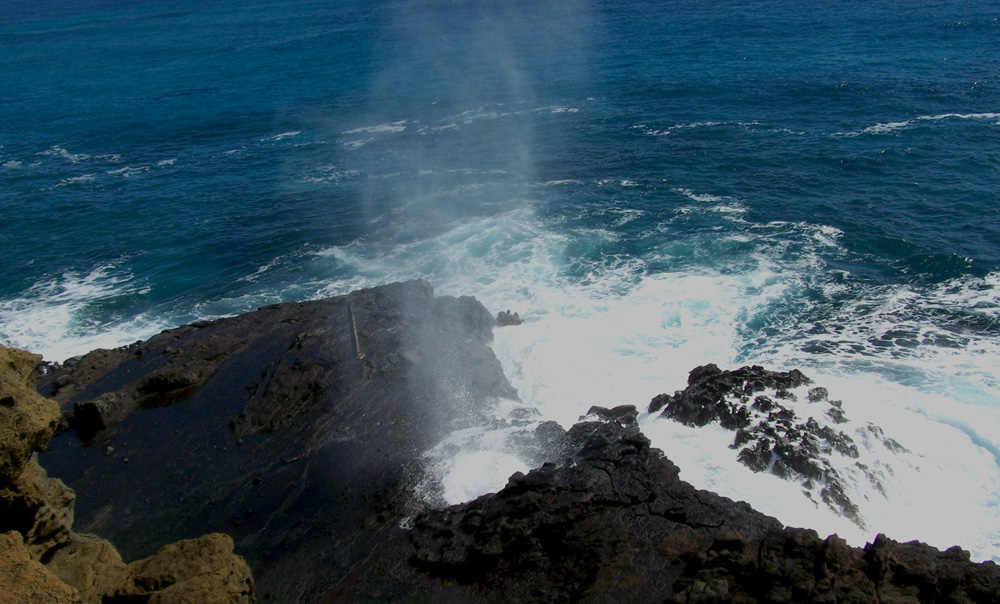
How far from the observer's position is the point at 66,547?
36.9ft

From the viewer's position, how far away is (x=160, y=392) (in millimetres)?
19844

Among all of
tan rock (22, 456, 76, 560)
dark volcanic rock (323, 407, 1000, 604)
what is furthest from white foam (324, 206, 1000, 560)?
tan rock (22, 456, 76, 560)

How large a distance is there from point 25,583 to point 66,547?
464 cm

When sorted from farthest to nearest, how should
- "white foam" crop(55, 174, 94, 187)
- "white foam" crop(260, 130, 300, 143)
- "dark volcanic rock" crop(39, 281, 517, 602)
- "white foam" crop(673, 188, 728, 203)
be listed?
"white foam" crop(260, 130, 300, 143) → "white foam" crop(55, 174, 94, 187) → "white foam" crop(673, 188, 728, 203) → "dark volcanic rock" crop(39, 281, 517, 602)

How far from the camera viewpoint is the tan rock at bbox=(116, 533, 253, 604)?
9.35 meters

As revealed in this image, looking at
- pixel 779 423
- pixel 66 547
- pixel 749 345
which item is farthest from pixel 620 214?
pixel 66 547

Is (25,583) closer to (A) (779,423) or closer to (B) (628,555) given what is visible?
(B) (628,555)

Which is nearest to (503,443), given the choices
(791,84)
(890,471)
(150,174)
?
(890,471)

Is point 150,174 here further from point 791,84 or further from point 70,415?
point 791,84

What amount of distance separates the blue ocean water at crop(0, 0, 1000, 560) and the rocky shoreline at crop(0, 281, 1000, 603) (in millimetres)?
1788

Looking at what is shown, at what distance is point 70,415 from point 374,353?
9.33 meters

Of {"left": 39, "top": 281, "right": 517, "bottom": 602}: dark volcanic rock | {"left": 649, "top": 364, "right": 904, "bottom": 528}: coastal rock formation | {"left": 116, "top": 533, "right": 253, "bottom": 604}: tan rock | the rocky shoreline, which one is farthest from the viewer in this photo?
{"left": 649, "top": 364, "right": 904, "bottom": 528}: coastal rock formation

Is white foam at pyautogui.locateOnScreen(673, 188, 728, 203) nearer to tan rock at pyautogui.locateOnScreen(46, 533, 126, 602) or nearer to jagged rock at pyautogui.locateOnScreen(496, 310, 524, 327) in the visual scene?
jagged rock at pyautogui.locateOnScreen(496, 310, 524, 327)

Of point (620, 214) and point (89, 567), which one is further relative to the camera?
point (620, 214)
